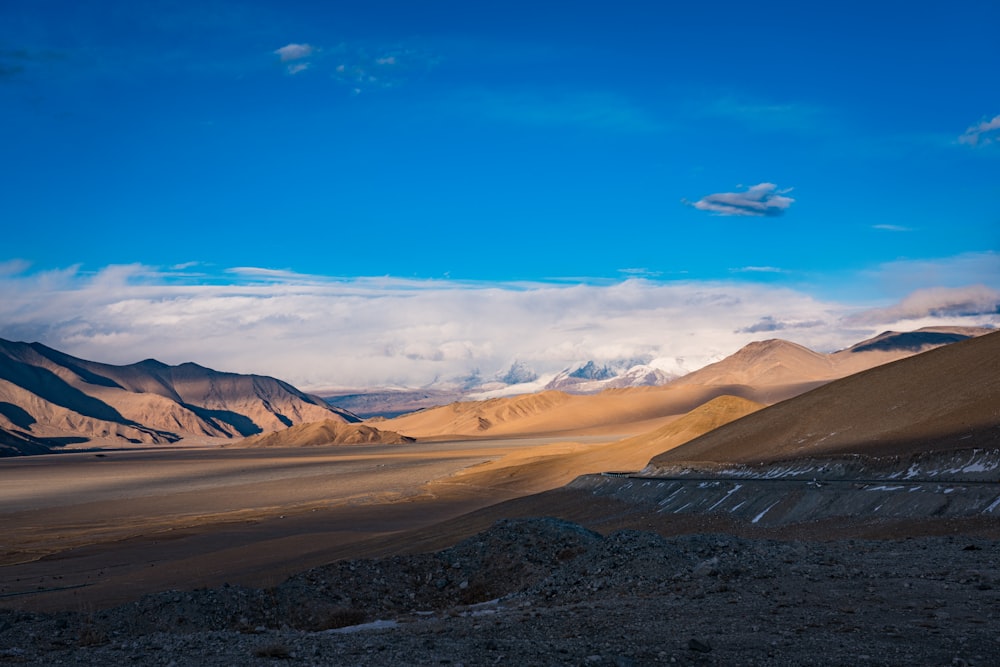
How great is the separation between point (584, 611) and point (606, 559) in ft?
10.4

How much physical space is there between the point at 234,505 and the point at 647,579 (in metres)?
47.9

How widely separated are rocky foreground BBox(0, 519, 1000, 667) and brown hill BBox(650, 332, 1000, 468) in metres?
17.3

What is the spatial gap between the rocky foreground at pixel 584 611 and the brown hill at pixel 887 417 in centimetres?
1731

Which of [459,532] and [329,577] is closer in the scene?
[329,577]

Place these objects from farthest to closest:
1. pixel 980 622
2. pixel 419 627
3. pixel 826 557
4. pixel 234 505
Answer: pixel 234 505, pixel 826 557, pixel 419 627, pixel 980 622

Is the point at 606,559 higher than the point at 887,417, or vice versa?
the point at 887,417

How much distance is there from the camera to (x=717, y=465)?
4125 centimetres

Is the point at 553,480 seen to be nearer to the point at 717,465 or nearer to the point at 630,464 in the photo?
the point at 630,464

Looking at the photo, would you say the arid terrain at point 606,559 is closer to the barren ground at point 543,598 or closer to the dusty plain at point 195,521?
the barren ground at point 543,598

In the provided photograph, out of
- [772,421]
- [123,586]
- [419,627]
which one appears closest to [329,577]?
[419,627]

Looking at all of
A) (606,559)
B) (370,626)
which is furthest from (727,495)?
(370,626)

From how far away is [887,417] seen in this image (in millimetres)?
41438

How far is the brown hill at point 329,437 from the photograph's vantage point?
6998 inches

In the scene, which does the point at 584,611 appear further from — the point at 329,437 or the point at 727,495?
the point at 329,437
